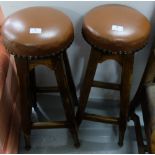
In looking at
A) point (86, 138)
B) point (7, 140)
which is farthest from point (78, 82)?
point (7, 140)

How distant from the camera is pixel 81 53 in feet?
4.73

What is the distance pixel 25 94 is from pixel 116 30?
1.64ft

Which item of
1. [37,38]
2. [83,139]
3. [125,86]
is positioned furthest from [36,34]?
[83,139]

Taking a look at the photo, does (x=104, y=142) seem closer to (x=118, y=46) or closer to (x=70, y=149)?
(x=70, y=149)

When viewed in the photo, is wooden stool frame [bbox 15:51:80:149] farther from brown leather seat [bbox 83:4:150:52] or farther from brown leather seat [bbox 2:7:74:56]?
brown leather seat [bbox 83:4:150:52]

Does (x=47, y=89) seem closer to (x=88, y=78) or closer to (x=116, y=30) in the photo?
(x=88, y=78)

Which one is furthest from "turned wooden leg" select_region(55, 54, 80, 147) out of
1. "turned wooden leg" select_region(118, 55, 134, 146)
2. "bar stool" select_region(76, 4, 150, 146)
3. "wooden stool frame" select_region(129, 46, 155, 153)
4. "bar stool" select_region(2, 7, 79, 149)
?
"wooden stool frame" select_region(129, 46, 155, 153)

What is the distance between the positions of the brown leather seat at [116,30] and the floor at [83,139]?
0.73 metres

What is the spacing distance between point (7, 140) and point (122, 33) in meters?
0.82

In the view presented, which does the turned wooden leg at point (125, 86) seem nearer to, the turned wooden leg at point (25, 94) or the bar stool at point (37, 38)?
the bar stool at point (37, 38)

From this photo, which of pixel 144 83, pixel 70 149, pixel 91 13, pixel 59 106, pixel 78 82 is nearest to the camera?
pixel 91 13

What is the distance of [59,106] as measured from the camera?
173cm

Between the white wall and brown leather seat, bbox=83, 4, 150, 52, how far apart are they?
6.4 inches

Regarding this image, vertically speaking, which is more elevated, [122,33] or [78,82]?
[122,33]
